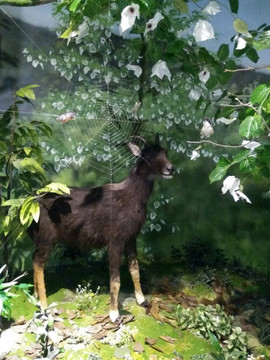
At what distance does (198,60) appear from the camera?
2.41 metres

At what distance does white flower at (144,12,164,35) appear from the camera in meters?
2.11

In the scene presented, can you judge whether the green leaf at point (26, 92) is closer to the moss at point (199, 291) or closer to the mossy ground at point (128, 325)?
the mossy ground at point (128, 325)

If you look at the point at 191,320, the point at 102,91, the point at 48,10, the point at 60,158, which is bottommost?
the point at 191,320

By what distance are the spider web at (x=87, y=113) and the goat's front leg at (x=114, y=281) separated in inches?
Answer: 16.9

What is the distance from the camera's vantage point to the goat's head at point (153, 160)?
93.2 inches

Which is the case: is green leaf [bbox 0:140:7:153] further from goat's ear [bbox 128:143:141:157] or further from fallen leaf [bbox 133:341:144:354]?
fallen leaf [bbox 133:341:144:354]

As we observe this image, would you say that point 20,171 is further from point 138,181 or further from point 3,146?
point 138,181

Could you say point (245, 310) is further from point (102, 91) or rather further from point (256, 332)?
point (102, 91)

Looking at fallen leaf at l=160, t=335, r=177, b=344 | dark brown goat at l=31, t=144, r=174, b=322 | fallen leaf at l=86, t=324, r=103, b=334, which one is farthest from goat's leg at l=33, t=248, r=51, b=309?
fallen leaf at l=160, t=335, r=177, b=344

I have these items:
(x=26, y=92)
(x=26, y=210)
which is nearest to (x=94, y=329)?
(x=26, y=210)

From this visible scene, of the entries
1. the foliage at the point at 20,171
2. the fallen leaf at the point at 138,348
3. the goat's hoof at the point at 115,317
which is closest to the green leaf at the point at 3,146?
the foliage at the point at 20,171

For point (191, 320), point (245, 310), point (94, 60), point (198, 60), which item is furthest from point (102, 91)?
point (245, 310)

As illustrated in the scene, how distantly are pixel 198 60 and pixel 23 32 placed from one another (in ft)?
2.80

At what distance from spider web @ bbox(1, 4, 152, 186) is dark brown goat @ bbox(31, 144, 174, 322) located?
114 millimetres
